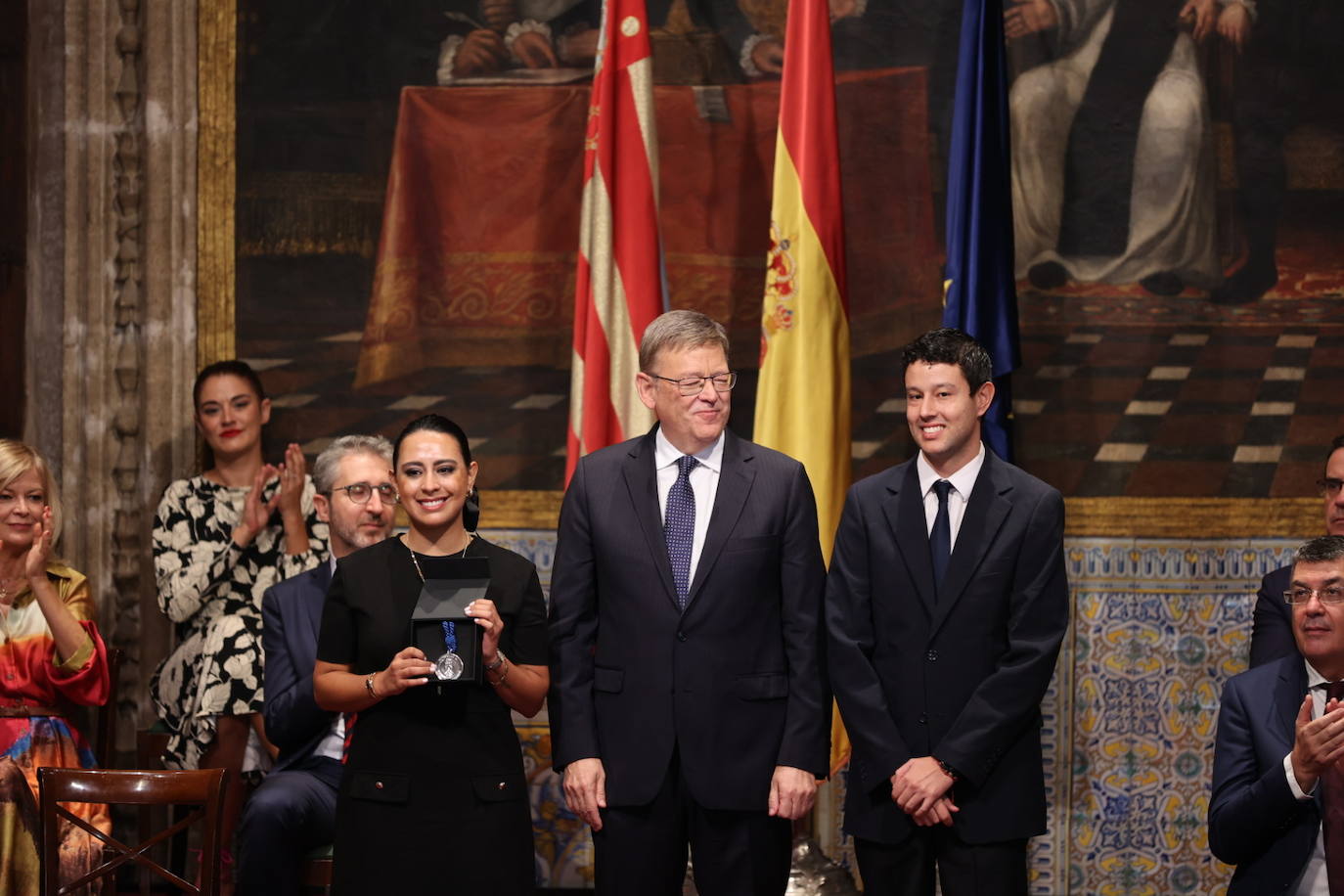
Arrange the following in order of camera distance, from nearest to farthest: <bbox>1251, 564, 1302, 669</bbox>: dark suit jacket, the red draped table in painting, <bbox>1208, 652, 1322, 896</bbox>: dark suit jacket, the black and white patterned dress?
<bbox>1208, 652, 1322, 896</bbox>: dark suit jacket
<bbox>1251, 564, 1302, 669</bbox>: dark suit jacket
the black and white patterned dress
the red draped table in painting

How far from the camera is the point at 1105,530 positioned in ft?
15.8

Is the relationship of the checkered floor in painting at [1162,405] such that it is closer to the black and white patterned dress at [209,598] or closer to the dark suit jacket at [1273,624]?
the dark suit jacket at [1273,624]

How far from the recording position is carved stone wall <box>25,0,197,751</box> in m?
5.01

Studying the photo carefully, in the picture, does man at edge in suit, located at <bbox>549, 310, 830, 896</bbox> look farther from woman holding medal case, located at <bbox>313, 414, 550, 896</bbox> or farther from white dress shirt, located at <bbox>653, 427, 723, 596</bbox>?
woman holding medal case, located at <bbox>313, 414, 550, 896</bbox>

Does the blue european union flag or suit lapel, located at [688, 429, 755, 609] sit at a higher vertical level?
the blue european union flag

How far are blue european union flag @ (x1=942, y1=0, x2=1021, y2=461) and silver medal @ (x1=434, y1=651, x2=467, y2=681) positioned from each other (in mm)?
2115

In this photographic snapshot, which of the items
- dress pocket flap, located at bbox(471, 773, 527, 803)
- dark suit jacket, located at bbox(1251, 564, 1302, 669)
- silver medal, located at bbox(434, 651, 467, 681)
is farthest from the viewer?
dark suit jacket, located at bbox(1251, 564, 1302, 669)

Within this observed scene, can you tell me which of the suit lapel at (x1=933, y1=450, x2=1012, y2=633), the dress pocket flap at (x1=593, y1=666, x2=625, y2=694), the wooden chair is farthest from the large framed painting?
the dress pocket flap at (x1=593, y1=666, x2=625, y2=694)

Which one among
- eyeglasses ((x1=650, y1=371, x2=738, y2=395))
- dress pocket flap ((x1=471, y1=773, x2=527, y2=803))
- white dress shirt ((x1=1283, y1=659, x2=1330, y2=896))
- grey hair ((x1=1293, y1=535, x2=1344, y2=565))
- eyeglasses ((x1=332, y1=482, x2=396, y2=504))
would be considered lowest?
white dress shirt ((x1=1283, y1=659, x2=1330, y2=896))

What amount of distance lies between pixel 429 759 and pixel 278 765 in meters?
1.16

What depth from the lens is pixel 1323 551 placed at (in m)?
3.10

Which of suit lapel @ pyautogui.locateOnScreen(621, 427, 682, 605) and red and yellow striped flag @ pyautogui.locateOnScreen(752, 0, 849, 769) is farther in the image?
red and yellow striped flag @ pyautogui.locateOnScreen(752, 0, 849, 769)

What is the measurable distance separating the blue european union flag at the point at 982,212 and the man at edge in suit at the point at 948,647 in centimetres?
112

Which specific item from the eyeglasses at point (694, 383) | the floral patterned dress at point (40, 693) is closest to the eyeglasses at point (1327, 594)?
the eyeglasses at point (694, 383)
